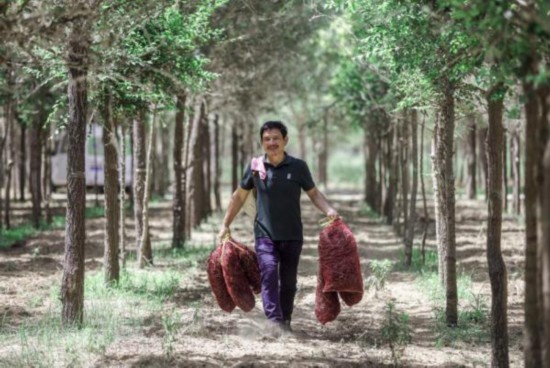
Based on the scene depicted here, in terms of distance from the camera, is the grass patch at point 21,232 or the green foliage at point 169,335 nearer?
the green foliage at point 169,335

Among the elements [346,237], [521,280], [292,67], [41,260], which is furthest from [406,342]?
[292,67]

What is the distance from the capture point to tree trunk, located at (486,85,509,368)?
6.09m

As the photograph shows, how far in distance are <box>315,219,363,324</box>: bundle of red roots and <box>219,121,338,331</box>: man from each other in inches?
8.9

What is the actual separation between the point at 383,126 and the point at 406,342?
1443cm

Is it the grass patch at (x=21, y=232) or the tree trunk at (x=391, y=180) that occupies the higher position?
the tree trunk at (x=391, y=180)

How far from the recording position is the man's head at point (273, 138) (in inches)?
288

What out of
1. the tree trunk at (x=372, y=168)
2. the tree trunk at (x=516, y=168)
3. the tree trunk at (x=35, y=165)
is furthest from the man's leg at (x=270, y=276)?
the tree trunk at (x=372, y=168)

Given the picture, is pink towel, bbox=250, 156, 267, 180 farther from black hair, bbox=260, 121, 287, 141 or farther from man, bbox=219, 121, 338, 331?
black hair, bbox=260, 121, 287, 141

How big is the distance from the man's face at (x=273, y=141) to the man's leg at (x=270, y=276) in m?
0.84

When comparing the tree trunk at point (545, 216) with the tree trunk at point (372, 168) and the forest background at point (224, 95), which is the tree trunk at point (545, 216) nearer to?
the forest background at point (224, 95)

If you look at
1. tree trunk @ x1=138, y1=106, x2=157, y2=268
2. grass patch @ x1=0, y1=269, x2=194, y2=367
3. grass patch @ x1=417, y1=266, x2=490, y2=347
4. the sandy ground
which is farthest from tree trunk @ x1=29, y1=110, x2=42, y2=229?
grass patch @ x1=417, y1=266, x2=490, y2=347

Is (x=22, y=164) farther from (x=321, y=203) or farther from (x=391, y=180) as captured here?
(x=321, y=203)

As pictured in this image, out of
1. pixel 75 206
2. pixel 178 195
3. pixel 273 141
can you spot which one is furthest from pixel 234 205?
pixel 178 195

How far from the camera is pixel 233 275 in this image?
7.58 metres
